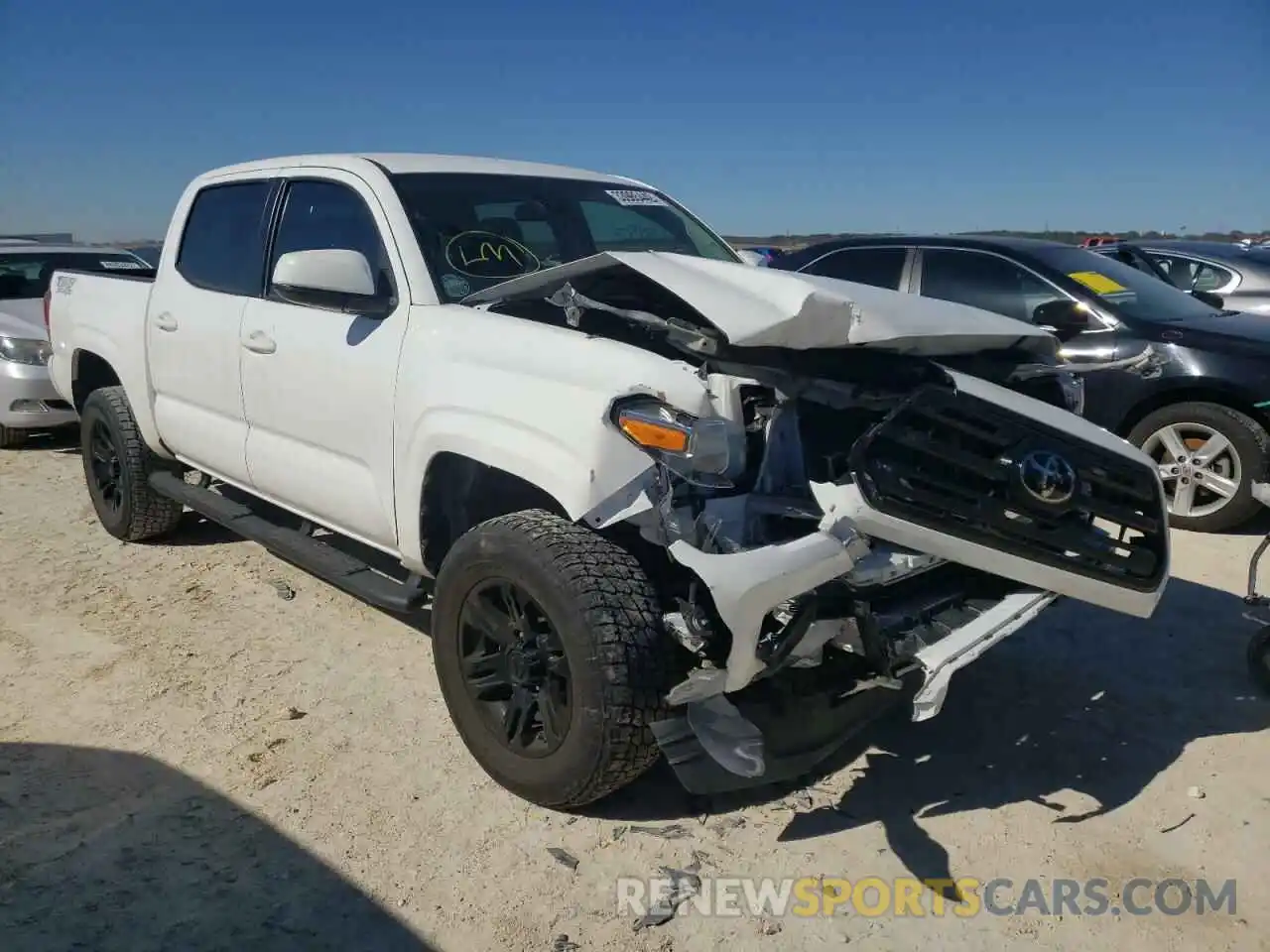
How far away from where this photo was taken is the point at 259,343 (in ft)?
13.3

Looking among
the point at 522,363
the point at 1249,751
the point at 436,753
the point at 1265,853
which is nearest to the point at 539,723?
the point at 436,753

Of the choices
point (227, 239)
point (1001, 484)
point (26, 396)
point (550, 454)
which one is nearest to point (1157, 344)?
point (1001, 484)

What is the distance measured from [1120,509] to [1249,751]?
1238 millimetres

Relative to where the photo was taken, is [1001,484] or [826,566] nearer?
[826,566]

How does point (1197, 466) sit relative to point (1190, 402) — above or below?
below

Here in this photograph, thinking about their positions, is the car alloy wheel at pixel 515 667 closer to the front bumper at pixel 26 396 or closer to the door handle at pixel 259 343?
the door handle at pixel 259 343

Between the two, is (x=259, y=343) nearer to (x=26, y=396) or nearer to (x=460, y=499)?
(x=460, y=499)

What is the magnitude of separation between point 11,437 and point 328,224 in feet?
19.8

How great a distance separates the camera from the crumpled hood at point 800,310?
8.48ft

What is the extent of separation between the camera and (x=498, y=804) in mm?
3076

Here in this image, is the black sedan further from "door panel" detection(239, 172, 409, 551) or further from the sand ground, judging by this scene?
"door panel" detection(239, 172, 409, 551)

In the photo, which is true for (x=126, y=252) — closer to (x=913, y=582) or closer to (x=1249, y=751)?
(x=913, y=582)

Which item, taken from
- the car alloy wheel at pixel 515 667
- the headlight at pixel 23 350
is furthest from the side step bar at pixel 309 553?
the headlight at pixel 23 350

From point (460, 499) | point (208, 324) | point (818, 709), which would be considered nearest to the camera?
point (818, 709)
